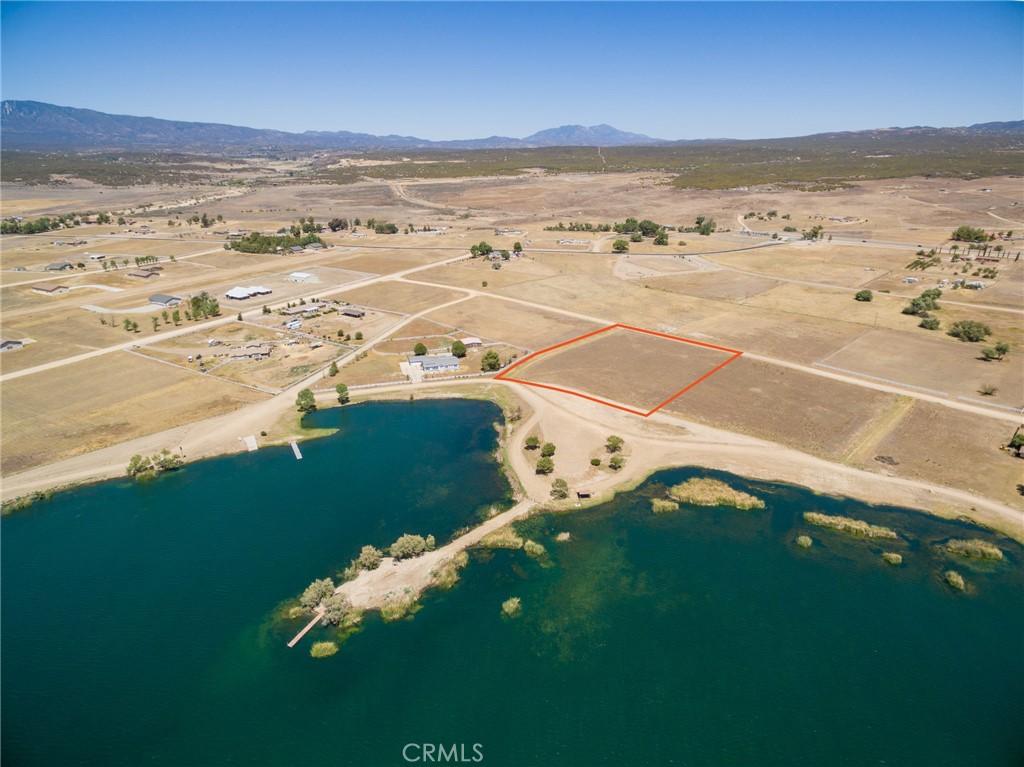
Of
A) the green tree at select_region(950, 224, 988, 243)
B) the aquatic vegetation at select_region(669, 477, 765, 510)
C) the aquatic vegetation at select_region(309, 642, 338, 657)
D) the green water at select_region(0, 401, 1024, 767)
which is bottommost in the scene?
the green water at select_region(0, 401, 1024, 767)

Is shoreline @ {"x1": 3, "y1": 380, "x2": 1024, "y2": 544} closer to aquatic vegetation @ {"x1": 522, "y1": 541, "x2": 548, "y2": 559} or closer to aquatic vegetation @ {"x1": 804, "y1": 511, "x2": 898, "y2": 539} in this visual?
aquatic vegetation @ {"x1": 804, "y1": 511, "x2": 898, "y2": 539}

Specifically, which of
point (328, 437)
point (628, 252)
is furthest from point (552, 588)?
point (628, 252)

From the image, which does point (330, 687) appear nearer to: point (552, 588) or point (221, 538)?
point (552, 588)

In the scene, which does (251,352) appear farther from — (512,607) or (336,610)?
(512,607)

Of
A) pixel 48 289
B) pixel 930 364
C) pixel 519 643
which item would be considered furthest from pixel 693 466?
pixel 48 289

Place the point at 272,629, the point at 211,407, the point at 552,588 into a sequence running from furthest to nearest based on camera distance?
the point at 211,407 < the point at 552,588 < the point at 272,629

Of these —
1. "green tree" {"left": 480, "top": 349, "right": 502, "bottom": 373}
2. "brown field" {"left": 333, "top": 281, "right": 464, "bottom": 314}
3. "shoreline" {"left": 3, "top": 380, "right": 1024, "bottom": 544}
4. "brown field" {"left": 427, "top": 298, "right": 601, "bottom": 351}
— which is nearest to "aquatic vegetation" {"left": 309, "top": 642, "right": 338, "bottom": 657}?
"shoreline" {"left": 3, "top": 380, "right": 1024, "bottom": 544}
